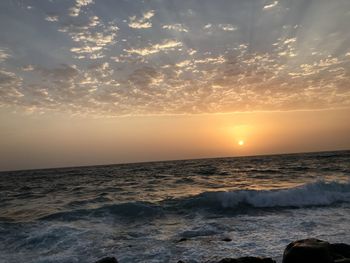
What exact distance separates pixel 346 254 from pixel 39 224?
502 inches

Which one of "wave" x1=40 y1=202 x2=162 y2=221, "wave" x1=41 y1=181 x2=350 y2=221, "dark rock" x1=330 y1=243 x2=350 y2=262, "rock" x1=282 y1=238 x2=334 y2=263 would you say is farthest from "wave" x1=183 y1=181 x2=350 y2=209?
"rock" x1=282 y1=238 x2=334 y2=263

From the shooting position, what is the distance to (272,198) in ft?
65.4

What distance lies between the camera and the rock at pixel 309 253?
7.02m

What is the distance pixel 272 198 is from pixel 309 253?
13217 millimetres

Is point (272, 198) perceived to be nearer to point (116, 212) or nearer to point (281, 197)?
point (281, 197)

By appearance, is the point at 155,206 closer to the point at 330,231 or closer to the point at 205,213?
the point at 205,213

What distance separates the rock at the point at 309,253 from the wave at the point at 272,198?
11.5 metres

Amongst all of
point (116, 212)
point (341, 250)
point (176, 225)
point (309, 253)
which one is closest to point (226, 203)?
point (176, 225)

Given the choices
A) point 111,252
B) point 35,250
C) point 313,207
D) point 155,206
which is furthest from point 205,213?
point 35,250

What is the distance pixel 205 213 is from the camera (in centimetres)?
1705

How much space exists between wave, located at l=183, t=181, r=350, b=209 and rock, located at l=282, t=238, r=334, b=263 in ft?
37.7

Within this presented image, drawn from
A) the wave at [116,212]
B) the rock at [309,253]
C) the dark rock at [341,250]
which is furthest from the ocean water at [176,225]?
the rock at [309,253]

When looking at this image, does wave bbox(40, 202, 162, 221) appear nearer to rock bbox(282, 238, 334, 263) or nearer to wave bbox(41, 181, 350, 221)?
wave bbox(41, 181, 350, 221)

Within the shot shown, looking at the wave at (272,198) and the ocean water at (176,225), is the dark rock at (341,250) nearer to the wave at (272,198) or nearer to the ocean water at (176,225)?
the ocean water at (176,225)
